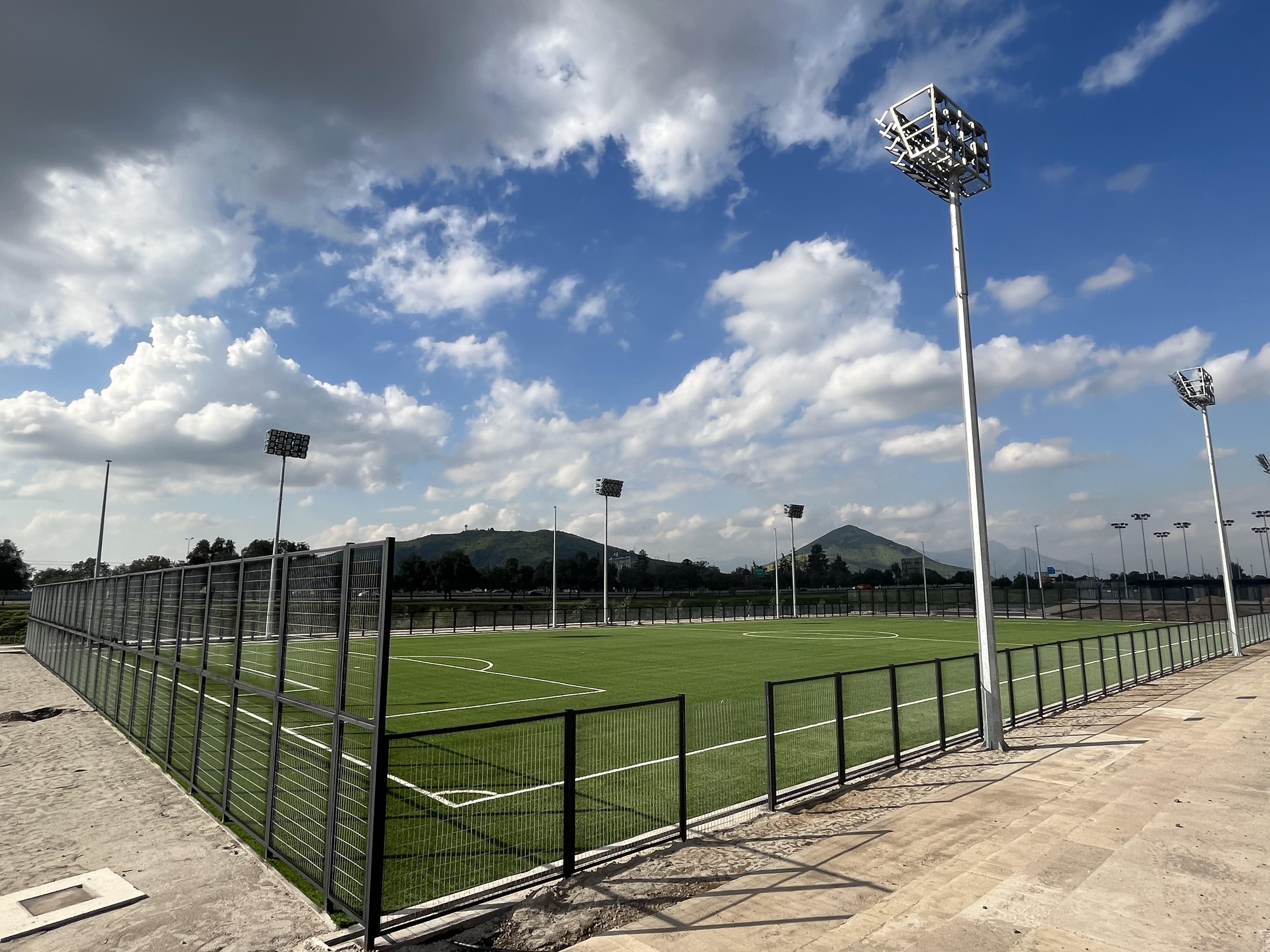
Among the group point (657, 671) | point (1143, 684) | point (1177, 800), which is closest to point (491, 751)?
point (1177, 800)

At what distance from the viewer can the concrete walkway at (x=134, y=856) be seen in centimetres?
603

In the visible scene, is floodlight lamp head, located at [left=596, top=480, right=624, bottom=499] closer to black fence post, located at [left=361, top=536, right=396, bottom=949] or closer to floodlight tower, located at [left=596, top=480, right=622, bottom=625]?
floodlight tower, located at [left=596, top=480, right=622, bottom=625]

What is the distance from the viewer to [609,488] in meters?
73.6

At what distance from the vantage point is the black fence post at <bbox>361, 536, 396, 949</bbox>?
568 centimetres

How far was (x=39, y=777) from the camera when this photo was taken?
11.2m

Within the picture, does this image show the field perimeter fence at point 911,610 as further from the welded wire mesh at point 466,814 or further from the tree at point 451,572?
the tree at point 451,572

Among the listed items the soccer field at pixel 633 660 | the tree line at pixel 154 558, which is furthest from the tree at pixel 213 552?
the soccer field at pixel 633 660

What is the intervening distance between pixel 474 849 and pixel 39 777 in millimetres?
8029

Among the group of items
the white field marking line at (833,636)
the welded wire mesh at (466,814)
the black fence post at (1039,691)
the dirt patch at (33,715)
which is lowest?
the white field marking line at (833,636)

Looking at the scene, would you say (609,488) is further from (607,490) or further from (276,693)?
(276,693)

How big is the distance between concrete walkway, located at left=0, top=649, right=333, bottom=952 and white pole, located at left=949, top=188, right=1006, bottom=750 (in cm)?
1074

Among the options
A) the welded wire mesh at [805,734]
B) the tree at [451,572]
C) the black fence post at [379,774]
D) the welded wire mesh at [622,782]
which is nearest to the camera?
the black fence post at [379,774]

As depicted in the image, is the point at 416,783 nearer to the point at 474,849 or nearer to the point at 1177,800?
the point at 474,849

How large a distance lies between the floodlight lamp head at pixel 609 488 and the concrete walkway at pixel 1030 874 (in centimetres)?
6045
